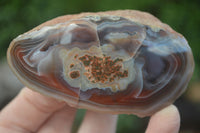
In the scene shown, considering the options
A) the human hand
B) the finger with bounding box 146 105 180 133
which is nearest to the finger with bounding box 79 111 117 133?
the human hand

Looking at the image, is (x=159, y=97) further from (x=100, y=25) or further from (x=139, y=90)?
(x=100, y=25)

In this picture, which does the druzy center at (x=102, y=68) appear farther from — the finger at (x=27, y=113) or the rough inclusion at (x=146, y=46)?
the finger at (x=27, y=113)

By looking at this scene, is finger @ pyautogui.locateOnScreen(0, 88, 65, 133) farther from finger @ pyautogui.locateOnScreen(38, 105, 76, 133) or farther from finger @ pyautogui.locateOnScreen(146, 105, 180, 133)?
finger @ pyautogui.locateOnScreen(146, 105, 180, 133)

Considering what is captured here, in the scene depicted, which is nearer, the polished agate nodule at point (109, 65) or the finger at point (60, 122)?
the polished agate nodule at point (109, 65)

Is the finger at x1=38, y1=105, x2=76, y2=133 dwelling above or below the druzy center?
below

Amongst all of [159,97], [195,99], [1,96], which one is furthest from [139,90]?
[1,96]

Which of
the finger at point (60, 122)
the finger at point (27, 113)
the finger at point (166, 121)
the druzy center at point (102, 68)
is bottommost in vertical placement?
the finger at point (60, 122)

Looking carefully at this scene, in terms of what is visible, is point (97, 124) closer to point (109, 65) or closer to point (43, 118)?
point (43, 118)

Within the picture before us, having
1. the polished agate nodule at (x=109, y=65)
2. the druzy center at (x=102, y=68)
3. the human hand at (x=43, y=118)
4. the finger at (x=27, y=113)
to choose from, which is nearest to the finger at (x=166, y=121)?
the polished agate nodule at (x=109, y=65)
